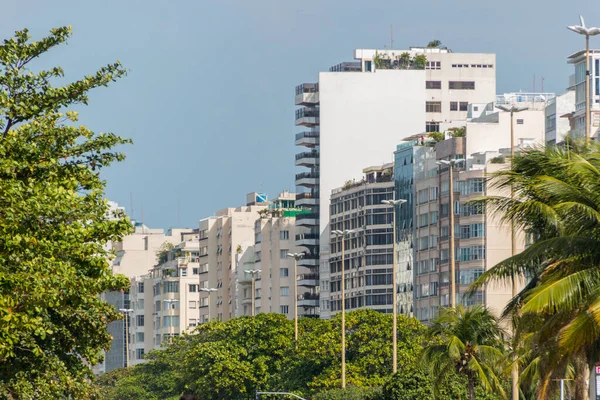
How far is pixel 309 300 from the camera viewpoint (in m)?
178

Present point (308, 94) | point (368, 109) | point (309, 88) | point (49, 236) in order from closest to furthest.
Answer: point (49, 236) < point (368, 109) < point (308, 94) < point (309, 88)

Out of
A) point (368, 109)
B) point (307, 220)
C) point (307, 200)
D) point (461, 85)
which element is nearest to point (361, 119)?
point (368, 109)

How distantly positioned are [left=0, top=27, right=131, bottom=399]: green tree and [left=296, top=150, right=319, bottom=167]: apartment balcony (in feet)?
456

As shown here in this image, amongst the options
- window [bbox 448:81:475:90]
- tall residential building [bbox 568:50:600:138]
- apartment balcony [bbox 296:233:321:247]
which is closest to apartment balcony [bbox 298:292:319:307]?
apartment balcony [bbox 296:233:321:247]

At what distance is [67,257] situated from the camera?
34.4m

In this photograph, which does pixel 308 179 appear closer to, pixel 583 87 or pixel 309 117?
pixel 309 117

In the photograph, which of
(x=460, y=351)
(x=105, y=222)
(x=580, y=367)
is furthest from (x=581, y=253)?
(x=460, y=351)

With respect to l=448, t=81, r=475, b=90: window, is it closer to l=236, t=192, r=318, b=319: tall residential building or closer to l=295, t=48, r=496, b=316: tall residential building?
l=295, t=48, r=496, b=316: tall residential building

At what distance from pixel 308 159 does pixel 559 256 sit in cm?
14342

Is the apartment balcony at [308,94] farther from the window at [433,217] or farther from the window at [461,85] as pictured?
the window at [433,217]

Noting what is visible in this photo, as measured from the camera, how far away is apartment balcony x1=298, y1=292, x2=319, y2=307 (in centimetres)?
17688

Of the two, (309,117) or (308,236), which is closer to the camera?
(308,236)

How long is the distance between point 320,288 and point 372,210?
20267mm

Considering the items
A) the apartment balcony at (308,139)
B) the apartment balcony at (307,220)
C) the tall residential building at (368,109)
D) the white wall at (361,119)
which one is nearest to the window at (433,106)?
the tall residential building at (368,109)
